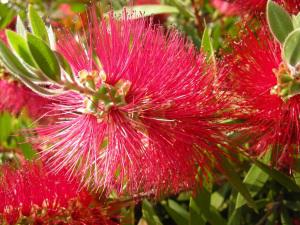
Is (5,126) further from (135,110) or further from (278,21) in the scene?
(278,21)

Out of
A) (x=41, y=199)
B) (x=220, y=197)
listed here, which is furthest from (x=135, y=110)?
(x=220, y=197)

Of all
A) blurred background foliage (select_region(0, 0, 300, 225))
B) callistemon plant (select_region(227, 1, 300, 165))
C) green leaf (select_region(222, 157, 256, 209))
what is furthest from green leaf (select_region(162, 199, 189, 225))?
callistemon plant (select_region(227, 1, 300, 165))

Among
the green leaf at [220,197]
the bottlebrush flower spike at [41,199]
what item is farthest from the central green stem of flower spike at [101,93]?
the green leaf at [220,197]

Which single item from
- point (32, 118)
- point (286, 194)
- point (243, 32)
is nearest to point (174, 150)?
point (243, 32)

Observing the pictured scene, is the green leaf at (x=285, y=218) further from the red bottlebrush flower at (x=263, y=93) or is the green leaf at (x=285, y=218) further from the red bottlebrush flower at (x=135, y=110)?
the red bottlebrush flower at (x=135, y=110)

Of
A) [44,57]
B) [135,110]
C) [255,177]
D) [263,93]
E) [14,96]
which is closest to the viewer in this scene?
[44,57]

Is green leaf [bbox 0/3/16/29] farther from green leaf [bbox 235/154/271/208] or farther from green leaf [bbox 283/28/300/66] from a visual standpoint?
green leaf [bbox 283/28/300/66]
